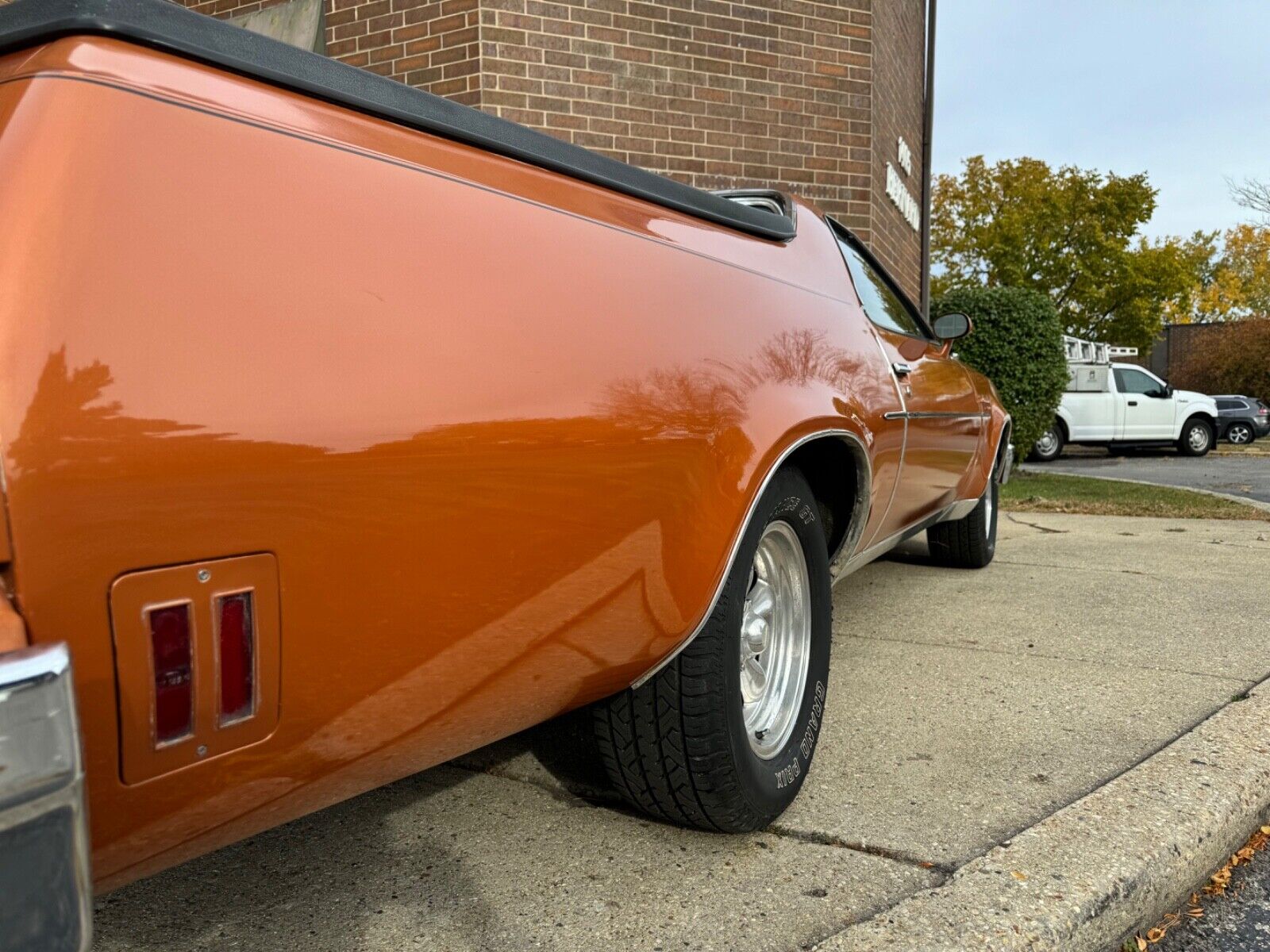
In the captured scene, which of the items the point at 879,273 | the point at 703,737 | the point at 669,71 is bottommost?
the point at 703,737

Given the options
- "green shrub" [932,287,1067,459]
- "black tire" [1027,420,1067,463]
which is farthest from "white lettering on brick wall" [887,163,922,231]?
"black tire" [1027,420,1067,463]

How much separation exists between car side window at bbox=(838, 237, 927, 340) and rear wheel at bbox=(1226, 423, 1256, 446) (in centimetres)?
2343

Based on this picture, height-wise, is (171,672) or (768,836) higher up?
(171,672)

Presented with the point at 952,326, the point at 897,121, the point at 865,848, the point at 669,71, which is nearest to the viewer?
the point at 865,848

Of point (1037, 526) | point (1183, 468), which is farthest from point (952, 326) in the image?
point (1183, 468)

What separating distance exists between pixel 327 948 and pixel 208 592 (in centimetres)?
94

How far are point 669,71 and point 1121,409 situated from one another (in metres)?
15.3

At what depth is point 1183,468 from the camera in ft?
53.7

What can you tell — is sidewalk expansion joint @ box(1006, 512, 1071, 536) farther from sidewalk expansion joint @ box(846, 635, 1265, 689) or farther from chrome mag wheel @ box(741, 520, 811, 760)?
chrome mag wheel @ box(741, 520, 811, 760)

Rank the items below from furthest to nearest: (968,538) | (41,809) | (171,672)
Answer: (968,538) < (171,672) < (41,809)

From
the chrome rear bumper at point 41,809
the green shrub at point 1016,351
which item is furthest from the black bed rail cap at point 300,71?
the green shrub at point 1016,351

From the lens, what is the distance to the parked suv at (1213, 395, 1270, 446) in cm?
2423

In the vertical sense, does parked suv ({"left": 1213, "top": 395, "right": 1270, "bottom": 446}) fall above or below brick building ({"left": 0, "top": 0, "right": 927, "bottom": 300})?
below

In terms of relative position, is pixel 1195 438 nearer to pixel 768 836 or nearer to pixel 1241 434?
pixel 1241 434
